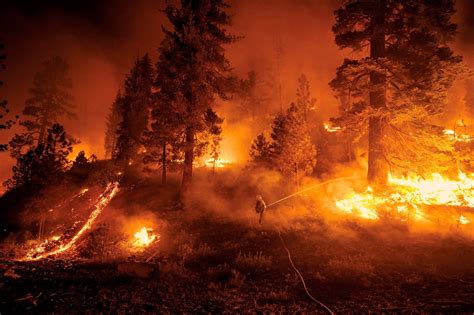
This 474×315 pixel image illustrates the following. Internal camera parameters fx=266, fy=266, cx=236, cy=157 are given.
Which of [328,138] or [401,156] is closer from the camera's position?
[401,156]

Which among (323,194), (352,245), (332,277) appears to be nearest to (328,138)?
(323,194)

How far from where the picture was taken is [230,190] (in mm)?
24609

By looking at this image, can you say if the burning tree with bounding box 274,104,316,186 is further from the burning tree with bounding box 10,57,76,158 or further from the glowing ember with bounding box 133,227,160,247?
the burning tree with bounding box 10,57,76,158

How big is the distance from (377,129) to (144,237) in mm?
15275

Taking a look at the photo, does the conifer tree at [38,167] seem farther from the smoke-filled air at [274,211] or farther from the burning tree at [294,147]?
the burning tree at [294,147]

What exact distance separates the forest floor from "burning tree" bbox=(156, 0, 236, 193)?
8.71m

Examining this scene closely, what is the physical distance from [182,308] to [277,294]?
2549mm

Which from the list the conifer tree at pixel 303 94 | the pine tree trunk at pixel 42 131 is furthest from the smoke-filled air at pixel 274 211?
the conifer tree at pixel 303 94

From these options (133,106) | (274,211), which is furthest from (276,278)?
(133,106)

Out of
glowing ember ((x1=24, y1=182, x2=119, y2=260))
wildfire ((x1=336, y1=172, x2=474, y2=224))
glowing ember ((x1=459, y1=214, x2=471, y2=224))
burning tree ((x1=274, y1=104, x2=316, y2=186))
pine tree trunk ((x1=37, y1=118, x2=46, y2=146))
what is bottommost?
glowing ember ((x1=24, y1=182, x2=119, y2=260))

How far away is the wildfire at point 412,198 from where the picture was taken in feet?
46.8

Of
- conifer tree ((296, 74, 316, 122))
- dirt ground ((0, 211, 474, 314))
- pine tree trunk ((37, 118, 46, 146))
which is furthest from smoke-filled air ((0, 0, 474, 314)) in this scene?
conifer tree ((296, 74, 316, 122))

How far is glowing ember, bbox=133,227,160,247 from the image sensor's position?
14391mm

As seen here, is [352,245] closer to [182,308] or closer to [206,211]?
[182,308]
